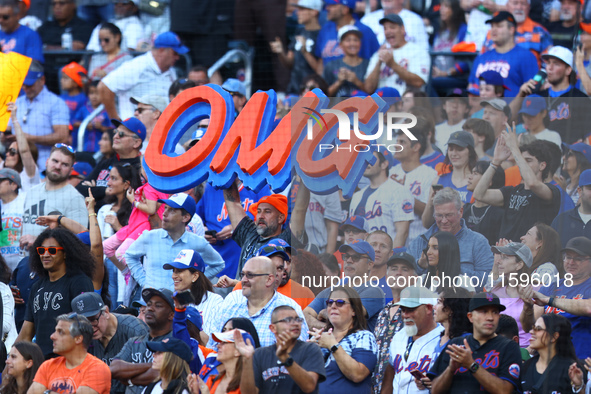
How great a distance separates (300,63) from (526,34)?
235cm

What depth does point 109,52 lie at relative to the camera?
37.2 ft

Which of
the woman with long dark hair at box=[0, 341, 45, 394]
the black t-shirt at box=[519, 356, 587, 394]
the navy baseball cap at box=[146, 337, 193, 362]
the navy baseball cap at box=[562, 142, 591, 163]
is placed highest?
the navy baseball cap at box=[562, 142, 591, 163]

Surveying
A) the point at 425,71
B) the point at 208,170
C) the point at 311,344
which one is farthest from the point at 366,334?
the point at 425,71

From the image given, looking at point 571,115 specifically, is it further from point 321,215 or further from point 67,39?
point 67,39

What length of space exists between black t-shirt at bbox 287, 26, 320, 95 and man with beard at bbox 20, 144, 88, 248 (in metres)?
2.84

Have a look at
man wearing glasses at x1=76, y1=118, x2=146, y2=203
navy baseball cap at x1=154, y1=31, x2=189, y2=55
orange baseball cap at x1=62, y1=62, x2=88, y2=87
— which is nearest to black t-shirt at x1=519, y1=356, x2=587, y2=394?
man wearing glasses at x1=76, y1=118, x2=146, y2=203

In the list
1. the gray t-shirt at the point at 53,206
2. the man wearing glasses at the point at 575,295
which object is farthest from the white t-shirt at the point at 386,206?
the gray t-shirt at the point at 53,206

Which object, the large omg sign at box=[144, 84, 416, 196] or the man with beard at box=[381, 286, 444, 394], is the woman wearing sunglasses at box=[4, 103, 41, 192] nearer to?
the large omg sign at box=[144, 84, 416, 196]

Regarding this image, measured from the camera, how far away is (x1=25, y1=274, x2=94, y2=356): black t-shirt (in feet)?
24.5

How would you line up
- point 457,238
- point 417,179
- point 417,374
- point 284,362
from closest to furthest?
1. point 284,362
2. point 417,374
3. point 457,238
4. point 417,179

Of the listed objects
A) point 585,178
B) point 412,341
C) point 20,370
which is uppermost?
point 585,178

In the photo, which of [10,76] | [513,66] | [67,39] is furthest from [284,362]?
[67,39]

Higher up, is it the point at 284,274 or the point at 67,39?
the point at 67,39

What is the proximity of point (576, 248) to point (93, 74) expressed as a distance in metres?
6.22
